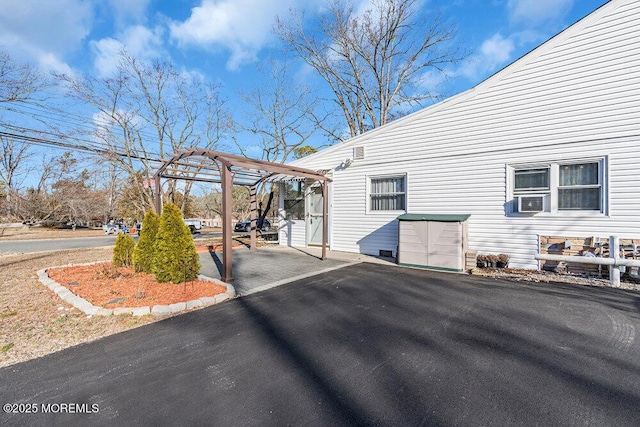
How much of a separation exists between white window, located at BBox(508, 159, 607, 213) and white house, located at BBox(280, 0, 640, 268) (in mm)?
18

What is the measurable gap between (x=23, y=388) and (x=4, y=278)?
215 inches

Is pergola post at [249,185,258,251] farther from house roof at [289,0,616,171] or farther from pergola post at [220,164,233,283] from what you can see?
house roof at [289,0,616,171]

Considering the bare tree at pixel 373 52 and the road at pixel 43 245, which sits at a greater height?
the bare tree at pixel 373 52

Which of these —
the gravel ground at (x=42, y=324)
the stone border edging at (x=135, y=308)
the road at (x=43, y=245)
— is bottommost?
the road at (x=43, y=245)

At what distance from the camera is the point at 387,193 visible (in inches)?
324

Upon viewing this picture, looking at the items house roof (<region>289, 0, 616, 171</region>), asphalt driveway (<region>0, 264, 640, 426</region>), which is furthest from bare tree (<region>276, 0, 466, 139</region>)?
asphalt driveway (<region>0, 264, 640, 426</region>)

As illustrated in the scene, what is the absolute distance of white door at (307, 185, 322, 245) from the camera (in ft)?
31.9

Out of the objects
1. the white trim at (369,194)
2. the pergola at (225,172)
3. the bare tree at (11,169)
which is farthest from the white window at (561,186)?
the bare tree at (11,169)

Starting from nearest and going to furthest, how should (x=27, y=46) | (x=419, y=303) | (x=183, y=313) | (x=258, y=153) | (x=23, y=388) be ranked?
1. (x=23, y=388)
2. (x=183, y=313)
3. (x=419, y=303)
4. (x=27, y=46)
5. (x=258, y=153)

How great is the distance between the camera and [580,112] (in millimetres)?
5672

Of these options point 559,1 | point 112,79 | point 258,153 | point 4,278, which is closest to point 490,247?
point 559,1

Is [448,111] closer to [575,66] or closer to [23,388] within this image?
[575,66]

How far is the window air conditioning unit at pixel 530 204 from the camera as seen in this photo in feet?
19.4

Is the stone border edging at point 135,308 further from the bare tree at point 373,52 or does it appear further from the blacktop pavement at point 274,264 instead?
the bare tree at point 373,52
